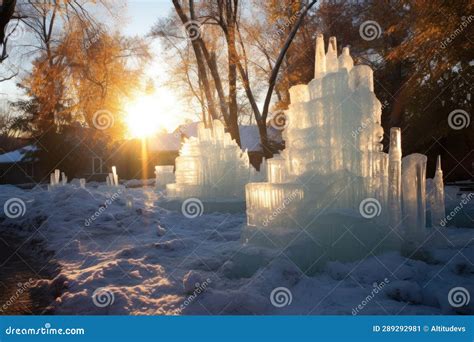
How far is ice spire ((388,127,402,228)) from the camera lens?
566 cm

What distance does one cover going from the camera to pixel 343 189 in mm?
5902

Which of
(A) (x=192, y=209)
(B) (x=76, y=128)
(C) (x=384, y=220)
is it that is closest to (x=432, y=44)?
(C) (x=384, y=220)

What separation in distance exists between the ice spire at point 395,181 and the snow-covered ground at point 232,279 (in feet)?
2.09

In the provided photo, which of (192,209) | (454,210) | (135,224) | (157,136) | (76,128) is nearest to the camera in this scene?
(454,210)

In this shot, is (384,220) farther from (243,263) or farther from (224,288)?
(224,288)

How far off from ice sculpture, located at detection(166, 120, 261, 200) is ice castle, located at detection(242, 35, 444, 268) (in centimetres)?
500

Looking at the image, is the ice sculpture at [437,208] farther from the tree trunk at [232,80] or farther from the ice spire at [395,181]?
the tree trunk at [232,80]

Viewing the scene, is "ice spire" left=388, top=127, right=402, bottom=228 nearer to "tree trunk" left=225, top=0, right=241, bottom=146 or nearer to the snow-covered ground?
the snow-covered ground

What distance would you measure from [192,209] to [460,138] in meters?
14.2

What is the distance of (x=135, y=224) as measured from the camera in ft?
29.0

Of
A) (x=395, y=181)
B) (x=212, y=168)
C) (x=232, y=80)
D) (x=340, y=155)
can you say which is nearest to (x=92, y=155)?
(x=232, y=80)

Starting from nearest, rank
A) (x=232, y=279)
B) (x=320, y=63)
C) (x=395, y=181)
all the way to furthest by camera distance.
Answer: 1. (x=232, y=279)
2. (x=395, y=181)
3. (x=320, y=63)

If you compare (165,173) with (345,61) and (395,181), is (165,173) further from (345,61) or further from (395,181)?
(395,181)

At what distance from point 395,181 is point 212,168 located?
637 cm
